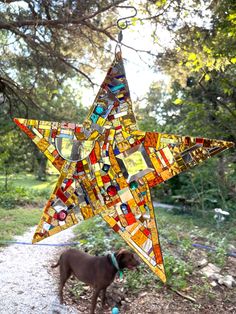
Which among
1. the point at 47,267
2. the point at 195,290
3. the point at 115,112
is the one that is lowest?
the point at 195,290

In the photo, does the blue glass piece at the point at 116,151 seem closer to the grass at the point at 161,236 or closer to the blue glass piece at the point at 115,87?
the blue glass piece at the point at 115,87

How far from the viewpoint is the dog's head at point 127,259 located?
9.28ft

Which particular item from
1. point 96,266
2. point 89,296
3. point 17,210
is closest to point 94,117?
point 96,266

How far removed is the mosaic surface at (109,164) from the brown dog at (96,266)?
0.42 m

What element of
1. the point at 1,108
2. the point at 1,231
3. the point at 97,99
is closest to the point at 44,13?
the point at 97,99

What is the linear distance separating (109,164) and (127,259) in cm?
86

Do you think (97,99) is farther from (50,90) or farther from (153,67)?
(50,90)

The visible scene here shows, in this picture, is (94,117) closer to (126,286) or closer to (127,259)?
(127,259)

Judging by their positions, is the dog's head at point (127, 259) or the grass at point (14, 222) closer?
the dog's head at point (127, 259)

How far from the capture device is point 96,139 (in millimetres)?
2750

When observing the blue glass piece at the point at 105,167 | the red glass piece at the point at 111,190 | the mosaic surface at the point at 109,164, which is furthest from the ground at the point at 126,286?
the blue glass piece at the point at 105,167

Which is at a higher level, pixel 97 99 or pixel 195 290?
pixel 97 99

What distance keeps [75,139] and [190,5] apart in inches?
128

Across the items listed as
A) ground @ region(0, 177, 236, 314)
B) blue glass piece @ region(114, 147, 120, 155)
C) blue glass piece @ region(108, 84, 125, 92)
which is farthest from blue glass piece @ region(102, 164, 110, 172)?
ground @ region(0, 177, 236, 314)
